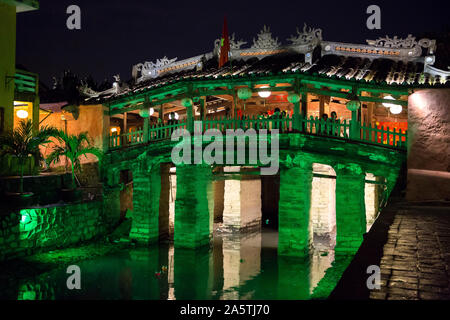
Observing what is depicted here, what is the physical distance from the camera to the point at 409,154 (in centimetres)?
1183

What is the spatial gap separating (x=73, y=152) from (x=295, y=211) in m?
10.3

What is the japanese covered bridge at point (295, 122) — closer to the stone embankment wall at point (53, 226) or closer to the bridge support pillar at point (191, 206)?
the bridge support pillar at point (191, 206)

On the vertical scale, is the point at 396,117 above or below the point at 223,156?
A: above

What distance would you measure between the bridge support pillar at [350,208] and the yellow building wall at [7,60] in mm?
14439

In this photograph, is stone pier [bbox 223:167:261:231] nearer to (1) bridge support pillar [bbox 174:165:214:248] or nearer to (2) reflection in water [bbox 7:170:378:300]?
(2) reflection in water [bbox 7:170:378:300]

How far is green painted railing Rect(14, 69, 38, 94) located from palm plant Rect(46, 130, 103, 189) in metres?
3.17

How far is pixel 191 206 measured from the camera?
1672cm

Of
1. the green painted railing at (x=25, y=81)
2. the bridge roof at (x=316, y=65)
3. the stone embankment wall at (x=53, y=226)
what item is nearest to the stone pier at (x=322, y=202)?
the bridge roof at (x=316, y=65)

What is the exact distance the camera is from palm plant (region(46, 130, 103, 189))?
58.3 ft

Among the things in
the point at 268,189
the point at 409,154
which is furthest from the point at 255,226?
the point at 409,154

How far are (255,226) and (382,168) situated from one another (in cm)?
966

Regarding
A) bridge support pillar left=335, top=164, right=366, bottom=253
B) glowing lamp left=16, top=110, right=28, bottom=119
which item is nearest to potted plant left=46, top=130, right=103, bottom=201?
glowing lamp left=16, top=110, right=28, bottom=119

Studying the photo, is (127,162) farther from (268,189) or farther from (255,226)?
(268,189)

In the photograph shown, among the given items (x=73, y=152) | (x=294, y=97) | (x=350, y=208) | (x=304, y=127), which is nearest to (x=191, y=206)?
(x=304, y=127)
